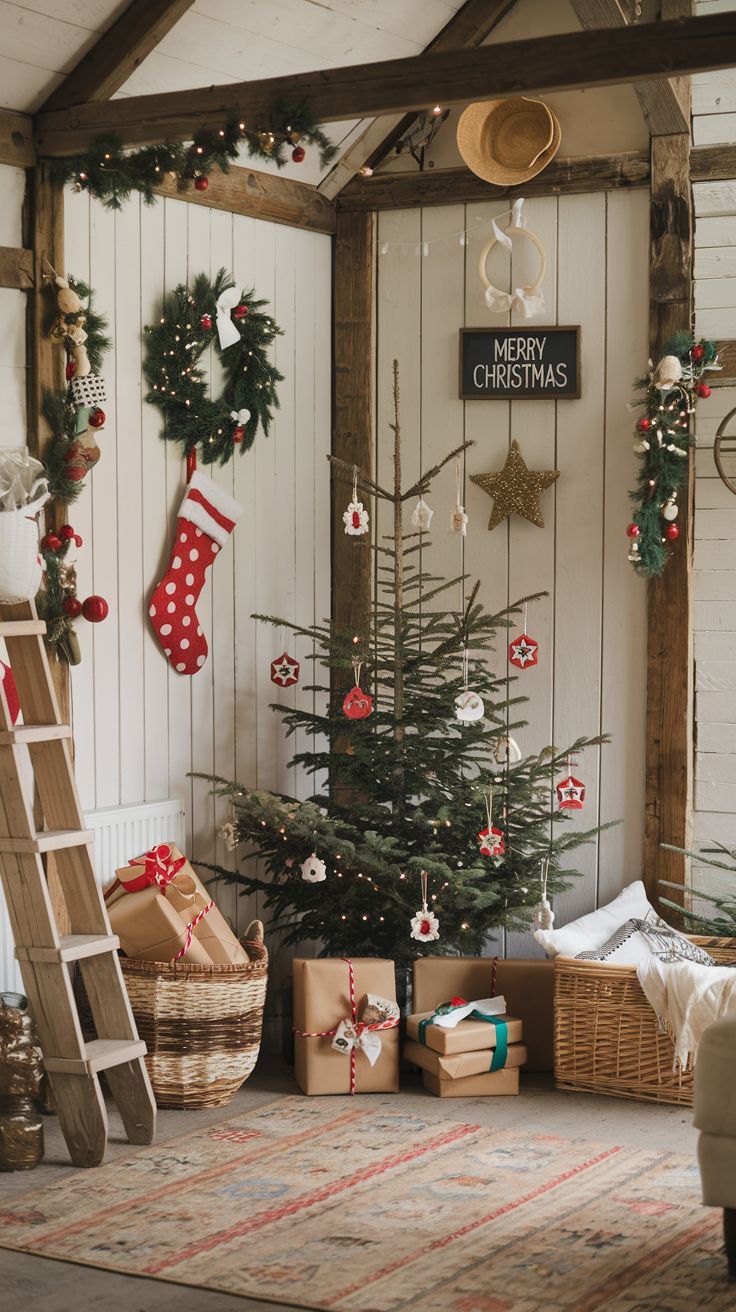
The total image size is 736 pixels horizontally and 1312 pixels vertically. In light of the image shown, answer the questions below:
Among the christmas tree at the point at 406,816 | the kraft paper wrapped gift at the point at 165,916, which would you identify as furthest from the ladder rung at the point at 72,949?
the christmas tree at the point at 406,816

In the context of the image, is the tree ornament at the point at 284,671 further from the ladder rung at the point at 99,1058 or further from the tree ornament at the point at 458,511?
the ladder rung at the point at 99,1058

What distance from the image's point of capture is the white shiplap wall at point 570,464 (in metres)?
5.33

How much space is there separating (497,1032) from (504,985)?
0.81 ft

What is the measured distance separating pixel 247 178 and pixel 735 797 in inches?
108

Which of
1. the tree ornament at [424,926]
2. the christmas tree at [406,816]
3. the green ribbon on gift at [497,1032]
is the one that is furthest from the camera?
the christmas tree at [406,816]

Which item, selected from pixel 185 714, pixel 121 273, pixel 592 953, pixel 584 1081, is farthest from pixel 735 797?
pixel 121 273

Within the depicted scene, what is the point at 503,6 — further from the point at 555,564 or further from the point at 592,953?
the point at 592,953

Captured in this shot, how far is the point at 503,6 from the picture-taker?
5.40 meters

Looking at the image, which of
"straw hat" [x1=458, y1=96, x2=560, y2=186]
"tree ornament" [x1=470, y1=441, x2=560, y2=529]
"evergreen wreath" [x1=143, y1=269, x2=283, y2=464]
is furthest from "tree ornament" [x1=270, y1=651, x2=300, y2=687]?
"straw hat" [x1=458, y1=96, x2=560, y2=186]

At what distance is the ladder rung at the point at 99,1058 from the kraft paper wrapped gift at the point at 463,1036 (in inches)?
37.3

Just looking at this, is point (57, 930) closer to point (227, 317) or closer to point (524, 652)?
point (524, 652)

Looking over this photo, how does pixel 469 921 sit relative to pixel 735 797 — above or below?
below

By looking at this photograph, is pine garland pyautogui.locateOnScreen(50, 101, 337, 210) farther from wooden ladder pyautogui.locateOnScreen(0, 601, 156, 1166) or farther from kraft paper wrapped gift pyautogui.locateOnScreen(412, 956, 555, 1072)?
kraft paper wrapped gift pyautogui.locateOnScreen(412, 956, 555, 1072)

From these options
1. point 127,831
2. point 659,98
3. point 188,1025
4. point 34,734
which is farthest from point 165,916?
point 659,98
